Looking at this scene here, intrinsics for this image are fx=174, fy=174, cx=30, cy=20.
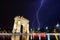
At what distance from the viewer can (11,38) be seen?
2379 millimetres

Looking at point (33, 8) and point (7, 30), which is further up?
point (33, 8)

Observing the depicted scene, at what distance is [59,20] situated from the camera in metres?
2.40

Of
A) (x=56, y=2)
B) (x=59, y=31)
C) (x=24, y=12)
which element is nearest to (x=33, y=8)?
(x=24, y=12)

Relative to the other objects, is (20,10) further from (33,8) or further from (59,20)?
(59,20)

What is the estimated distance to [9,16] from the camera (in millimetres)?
2455

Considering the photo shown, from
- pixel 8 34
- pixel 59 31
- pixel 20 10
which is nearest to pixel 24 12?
pixel 20 10

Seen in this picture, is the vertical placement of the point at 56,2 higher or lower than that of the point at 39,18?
higher

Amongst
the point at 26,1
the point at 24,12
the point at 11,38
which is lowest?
the point at 11,38

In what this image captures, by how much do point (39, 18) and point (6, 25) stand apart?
0.47 m

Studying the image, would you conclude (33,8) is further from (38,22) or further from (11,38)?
(11,38)

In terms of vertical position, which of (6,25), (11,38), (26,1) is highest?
(26,1)

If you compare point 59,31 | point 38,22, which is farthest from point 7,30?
point 59,31

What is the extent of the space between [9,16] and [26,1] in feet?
1.07

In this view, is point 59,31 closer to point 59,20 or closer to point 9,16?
point 59,20
